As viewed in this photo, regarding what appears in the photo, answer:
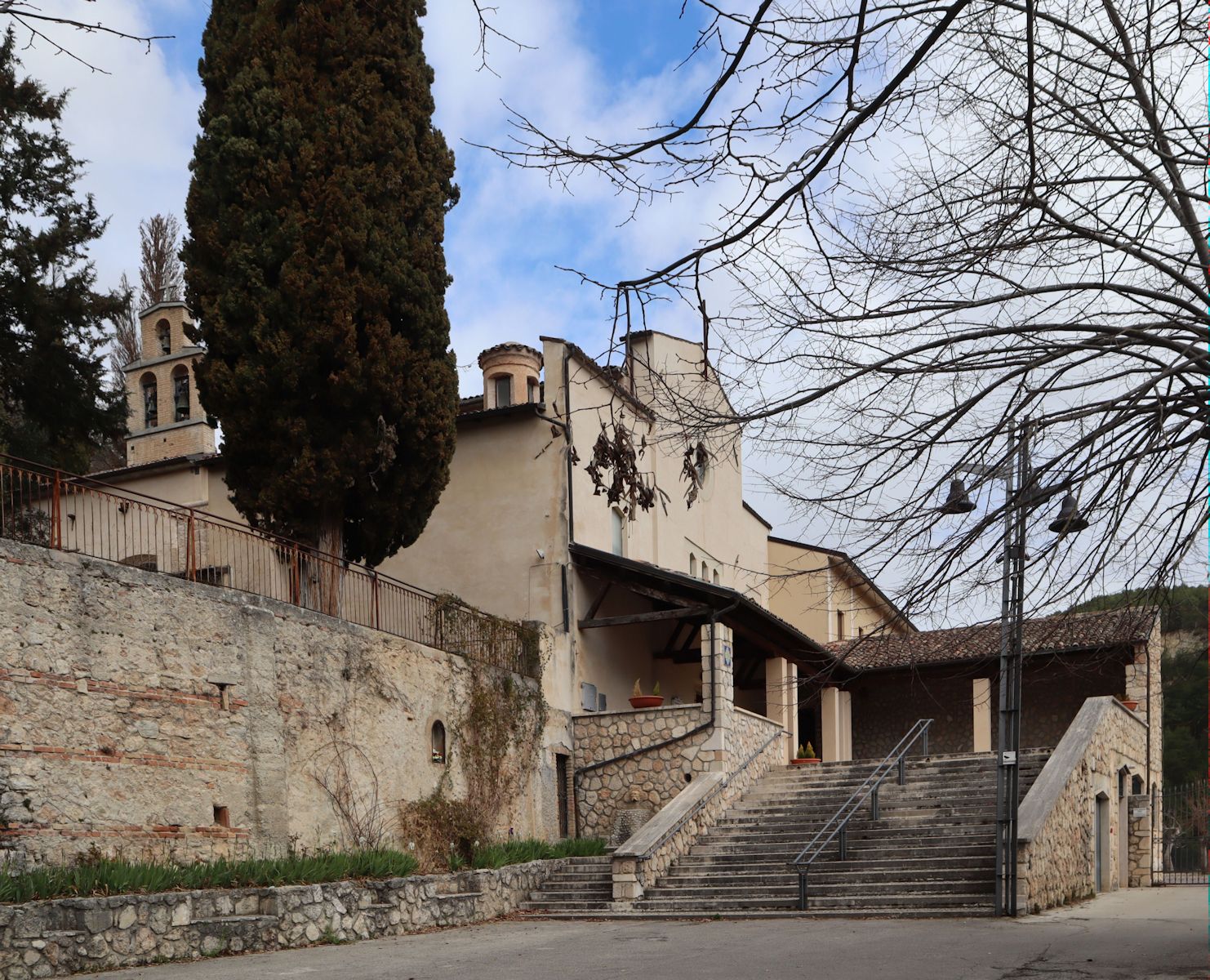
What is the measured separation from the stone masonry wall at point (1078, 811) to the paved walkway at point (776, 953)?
670 millimetres

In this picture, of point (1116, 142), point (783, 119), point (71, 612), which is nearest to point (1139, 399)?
point (1116, 142)

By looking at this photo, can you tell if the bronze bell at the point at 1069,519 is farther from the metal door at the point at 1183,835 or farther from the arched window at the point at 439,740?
the metal door at the point at 1183,835

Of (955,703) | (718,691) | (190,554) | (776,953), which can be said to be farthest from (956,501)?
(955,703)

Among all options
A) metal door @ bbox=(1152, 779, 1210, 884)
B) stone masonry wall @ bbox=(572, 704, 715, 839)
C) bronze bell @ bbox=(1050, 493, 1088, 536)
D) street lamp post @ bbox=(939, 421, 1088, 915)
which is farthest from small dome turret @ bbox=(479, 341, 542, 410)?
bronze bell @ bbox=(1050, 493, 1088, 536)

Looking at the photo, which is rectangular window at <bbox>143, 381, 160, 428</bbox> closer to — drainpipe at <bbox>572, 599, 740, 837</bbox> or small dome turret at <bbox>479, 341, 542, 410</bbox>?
small dome turret at <bbox>479, 341, 542, 410</bbox>

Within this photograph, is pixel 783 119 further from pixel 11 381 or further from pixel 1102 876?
pixel 11 381

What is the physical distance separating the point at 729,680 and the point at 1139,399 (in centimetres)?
1429

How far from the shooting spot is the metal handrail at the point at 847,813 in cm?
1580

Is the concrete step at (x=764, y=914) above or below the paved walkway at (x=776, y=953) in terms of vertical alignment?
below

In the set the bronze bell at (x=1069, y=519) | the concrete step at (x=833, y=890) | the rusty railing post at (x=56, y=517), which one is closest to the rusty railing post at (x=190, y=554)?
the rusty railing post at (x=56, y=517)

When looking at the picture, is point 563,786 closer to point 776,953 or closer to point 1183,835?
point 776,953

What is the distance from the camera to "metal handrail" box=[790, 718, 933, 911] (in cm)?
1580

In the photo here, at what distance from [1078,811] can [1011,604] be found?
31.9 ft

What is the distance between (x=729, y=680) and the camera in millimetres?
21359
